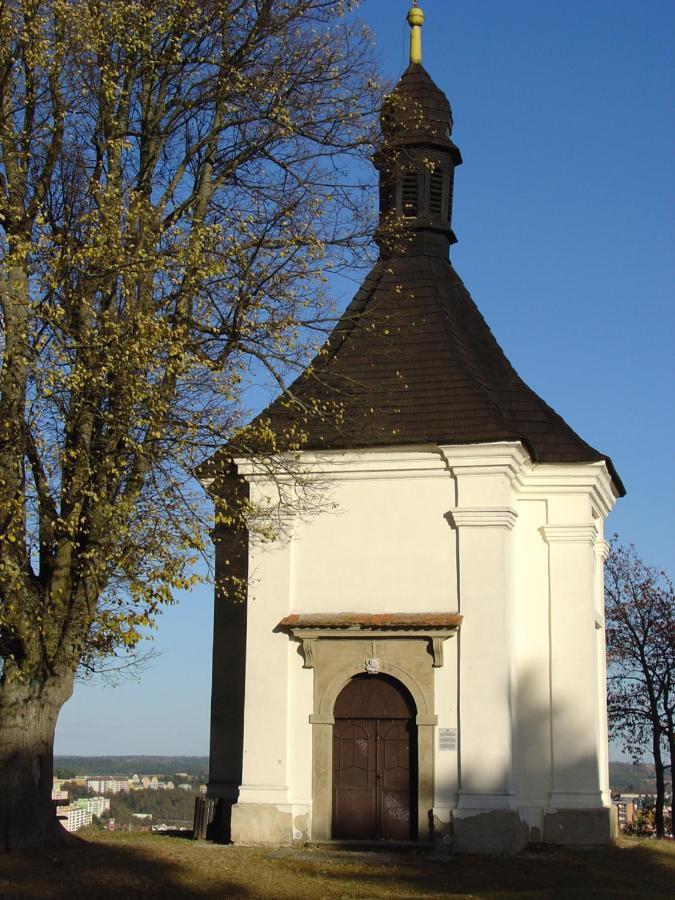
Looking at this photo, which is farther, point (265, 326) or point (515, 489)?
point (515, 489)

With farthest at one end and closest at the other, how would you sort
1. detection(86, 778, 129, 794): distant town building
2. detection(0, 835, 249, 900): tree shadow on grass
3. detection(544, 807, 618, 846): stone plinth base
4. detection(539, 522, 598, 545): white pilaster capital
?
detection(86, 778, 129, 794): distant town building → detection(539, 522, 598, 545): white pilaster capital → detection(544, 807, 618, 846): stone plinth base → detection(0, 835, 249, 900): tree shadow on grass

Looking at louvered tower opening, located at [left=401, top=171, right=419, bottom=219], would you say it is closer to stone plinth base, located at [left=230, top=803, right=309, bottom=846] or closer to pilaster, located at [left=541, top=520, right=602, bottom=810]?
pilaster, located at [left=541, top=520, right=602, bottom=810]

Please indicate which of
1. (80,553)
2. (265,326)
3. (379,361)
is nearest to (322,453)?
(379,361)

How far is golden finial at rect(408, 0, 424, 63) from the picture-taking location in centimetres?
2369

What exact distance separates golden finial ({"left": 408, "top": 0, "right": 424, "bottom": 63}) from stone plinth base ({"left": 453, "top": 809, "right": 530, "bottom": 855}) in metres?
13.8

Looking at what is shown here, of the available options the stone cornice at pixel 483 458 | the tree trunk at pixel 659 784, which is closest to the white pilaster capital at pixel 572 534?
the stone cornice at pixel 483 458

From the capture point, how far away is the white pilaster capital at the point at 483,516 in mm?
17344

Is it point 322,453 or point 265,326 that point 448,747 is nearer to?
point 322,453

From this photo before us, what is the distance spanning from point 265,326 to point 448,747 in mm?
6068

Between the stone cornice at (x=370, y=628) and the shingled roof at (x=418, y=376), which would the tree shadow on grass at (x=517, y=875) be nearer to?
the stone cornice at (x=370, y=628)

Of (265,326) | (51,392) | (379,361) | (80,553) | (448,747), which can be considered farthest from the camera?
(379,361)

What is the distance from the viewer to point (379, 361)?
19.2m

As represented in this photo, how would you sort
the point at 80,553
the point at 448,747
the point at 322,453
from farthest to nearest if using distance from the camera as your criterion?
1. the point at 322,453
2. the point at 448,747
3. the point at 80,553

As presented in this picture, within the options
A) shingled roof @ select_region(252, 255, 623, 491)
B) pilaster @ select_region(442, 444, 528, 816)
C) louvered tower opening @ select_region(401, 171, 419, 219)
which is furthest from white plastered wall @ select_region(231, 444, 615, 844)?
louvered tower opening @ select_region(401, 171, 419, 219)
